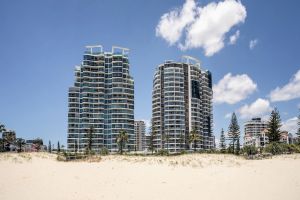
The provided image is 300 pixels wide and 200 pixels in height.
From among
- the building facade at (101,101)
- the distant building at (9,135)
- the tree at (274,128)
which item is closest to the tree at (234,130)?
the tree at (274,128)

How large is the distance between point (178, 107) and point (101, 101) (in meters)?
37.5

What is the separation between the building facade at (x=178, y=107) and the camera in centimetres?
15088

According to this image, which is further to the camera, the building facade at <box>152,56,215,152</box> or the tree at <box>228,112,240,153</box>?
the building facade at <box>152,56,215,152</box>

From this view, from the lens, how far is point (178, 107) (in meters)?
154

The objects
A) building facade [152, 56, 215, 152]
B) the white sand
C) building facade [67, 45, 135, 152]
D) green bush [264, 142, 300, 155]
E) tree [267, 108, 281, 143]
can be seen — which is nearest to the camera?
the white sand

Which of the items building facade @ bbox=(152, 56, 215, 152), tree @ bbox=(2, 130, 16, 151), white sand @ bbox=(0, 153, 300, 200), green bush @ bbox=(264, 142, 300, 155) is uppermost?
building facade @ bbox=(152, 56, 215, 152)

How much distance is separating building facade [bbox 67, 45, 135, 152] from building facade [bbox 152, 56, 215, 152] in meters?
18.0

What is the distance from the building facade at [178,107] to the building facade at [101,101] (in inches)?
707

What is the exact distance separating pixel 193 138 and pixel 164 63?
59085mm

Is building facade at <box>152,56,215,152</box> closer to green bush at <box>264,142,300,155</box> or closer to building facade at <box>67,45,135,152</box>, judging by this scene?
building facade at <box>67,45,135,152</box>

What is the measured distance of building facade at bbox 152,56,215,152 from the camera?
150875 millimetres

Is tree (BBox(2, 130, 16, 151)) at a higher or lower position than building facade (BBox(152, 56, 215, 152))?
lower

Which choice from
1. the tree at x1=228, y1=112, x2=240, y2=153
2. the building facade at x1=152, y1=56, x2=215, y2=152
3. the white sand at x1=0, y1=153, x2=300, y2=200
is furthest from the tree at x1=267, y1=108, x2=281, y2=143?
the white sand at x1=0, y1=153, x2=300, y2=200

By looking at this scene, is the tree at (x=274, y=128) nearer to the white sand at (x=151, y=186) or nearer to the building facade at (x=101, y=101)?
the building facade at (x=101, y=101)
